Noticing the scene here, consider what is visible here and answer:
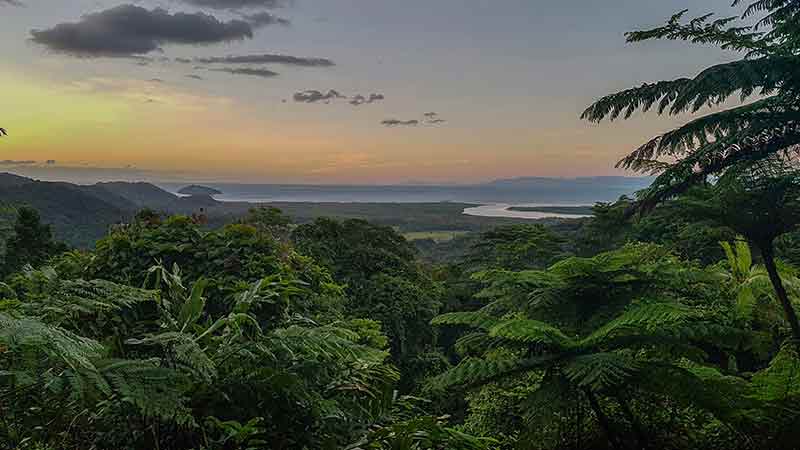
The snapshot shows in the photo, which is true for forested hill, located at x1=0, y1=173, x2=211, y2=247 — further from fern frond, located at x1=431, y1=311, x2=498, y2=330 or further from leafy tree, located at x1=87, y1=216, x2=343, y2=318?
fern frond, located at x1=431, y1=311, x2=498, y2=330

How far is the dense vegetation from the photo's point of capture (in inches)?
76.9

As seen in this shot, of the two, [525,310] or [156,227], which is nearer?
[525,310]

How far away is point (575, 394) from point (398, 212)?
305ft

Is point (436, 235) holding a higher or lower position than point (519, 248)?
lower

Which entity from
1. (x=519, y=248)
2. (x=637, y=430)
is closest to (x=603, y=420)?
(x=637, y=430)

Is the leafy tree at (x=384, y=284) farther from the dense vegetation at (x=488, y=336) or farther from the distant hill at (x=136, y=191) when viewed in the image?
the distant hill at (x=136, y=191)

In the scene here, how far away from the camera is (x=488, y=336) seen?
366 cm

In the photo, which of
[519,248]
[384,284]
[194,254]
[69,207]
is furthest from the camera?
[69,207]

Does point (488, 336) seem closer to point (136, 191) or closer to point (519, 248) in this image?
point (519, 248)

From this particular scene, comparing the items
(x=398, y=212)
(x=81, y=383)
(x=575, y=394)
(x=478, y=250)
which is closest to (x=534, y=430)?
(x=575, y=394)

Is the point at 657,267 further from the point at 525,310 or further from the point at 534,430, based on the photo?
the point at 534,430

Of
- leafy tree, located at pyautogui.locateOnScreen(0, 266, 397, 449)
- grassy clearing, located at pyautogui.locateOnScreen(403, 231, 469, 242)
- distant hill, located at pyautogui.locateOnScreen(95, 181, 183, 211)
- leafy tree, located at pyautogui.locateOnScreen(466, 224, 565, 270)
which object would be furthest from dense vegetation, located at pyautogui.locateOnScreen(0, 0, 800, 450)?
distant hill, located at pyautogui.locateOnScreen(95, 181, 183, 211)

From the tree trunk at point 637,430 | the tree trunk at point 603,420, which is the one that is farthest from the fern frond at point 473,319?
the tree trunk at point 637,430

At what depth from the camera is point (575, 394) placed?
3.35 meters
